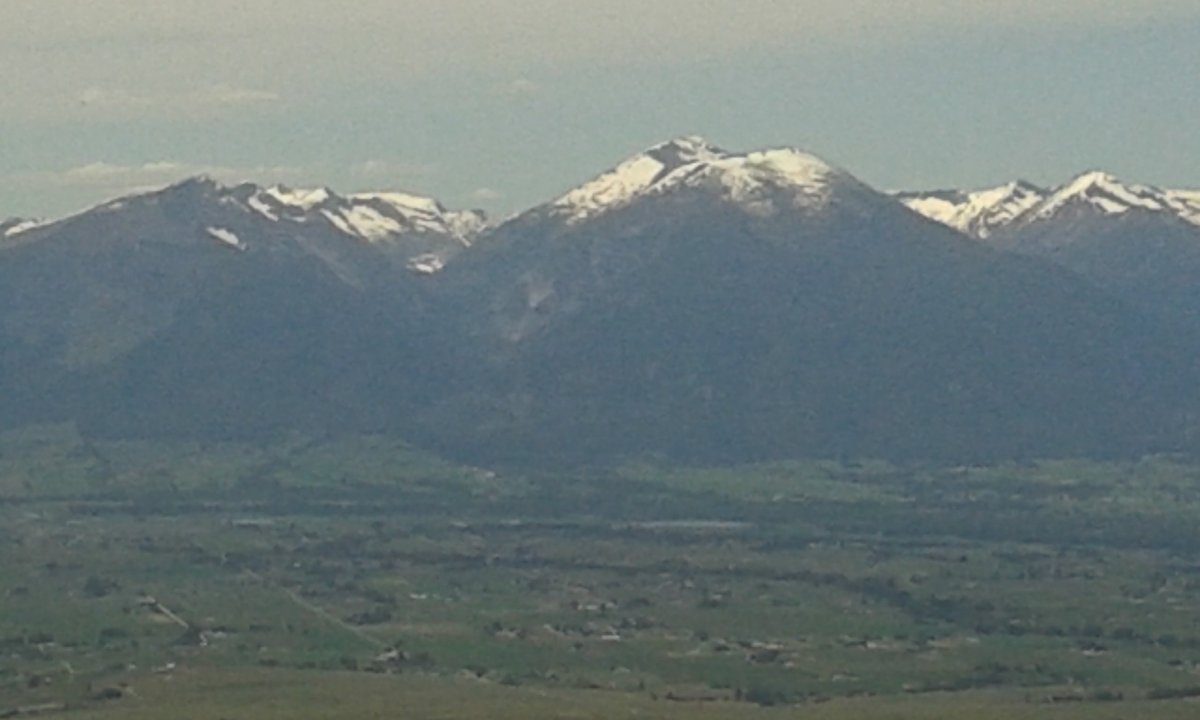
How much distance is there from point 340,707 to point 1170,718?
4978 centimetres

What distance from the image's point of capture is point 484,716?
181 meters

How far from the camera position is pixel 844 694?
19500 cm

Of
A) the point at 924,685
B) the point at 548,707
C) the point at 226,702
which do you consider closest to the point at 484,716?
the point at 548,707

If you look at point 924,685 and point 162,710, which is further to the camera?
point 924,685

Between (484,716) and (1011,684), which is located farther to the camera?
(1011,684)

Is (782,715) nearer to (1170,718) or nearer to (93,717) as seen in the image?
(1170,718)

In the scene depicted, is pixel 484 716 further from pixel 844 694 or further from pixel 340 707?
pixel 844 694

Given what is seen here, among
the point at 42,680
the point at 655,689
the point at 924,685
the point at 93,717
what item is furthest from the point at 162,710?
the point at 924,685

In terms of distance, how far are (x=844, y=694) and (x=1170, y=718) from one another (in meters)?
23.3

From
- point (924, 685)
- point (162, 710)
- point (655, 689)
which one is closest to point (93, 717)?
point (162, 710)

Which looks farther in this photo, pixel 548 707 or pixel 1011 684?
pixel 1011 684

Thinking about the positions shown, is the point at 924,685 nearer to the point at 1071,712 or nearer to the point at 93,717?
the point at 1071,712

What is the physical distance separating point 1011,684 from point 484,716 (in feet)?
126

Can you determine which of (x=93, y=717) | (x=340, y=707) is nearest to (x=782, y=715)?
(x=340, y=707)
